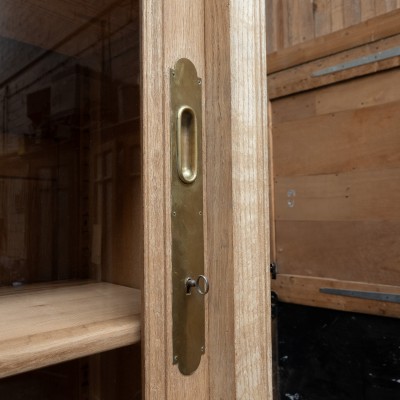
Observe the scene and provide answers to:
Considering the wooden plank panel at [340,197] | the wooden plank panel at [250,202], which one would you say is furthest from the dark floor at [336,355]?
the wooden plank panel at [250,202]

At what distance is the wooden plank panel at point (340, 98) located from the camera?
1.68 metres

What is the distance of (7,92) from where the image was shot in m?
0.49

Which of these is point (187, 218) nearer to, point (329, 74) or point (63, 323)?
point (63, 323)

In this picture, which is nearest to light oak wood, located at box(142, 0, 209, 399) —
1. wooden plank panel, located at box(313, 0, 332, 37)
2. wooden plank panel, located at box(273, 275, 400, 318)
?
wooden plank panel, located at box(273, 275, 400, 318)

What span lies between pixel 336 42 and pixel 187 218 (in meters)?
1.74

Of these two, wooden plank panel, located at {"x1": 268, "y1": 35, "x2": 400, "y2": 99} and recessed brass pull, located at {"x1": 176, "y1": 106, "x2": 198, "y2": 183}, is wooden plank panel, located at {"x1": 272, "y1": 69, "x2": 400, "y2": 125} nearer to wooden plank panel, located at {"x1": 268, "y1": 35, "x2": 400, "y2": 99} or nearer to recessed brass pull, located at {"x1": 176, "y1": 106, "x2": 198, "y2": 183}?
wooden plank panel, located at {"x1": 268, "y1": 35, "x2": 400, "y2": 99}

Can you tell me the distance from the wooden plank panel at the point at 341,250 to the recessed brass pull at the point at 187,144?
1.45 meters

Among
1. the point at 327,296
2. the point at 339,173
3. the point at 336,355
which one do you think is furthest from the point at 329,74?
the point at 336,355

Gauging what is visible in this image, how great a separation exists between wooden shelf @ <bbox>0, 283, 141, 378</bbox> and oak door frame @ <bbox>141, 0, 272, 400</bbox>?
32 millimetres

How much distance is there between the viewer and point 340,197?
1811 millimetres

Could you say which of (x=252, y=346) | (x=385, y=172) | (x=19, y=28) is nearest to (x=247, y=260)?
(x=252, y=346)

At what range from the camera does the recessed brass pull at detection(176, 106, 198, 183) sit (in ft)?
1.34

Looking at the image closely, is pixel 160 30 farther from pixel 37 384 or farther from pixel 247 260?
pixel 37 384

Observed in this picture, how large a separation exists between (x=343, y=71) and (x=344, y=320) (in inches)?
44.1
